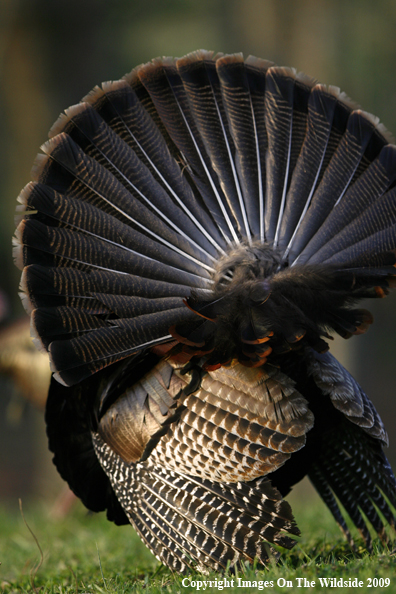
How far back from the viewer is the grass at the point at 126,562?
2.81 metres

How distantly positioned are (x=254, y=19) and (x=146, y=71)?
4.17 metres

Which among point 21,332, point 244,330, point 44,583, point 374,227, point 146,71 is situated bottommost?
point 44,583

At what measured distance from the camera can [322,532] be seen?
4742 millimetres

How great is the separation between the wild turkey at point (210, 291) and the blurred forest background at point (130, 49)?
116 inches

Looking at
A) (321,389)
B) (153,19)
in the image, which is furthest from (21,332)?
(153,19)

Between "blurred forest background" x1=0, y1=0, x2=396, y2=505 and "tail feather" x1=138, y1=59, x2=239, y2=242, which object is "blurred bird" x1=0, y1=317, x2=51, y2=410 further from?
"tail feather" x1=138, y1=59, x2=239, y2=242

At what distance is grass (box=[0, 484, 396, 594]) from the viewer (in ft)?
9.21

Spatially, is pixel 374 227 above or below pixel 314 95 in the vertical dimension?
below

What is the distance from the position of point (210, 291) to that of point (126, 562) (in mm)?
2059

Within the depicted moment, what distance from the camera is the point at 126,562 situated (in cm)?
430

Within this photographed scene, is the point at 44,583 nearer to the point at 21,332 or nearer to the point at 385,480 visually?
the point at 385,480

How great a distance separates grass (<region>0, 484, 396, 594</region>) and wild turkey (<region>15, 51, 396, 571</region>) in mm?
247

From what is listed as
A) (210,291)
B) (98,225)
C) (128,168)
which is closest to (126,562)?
(210,291)

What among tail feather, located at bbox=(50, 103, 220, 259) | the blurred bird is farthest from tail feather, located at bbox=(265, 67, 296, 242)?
the blurred bird
